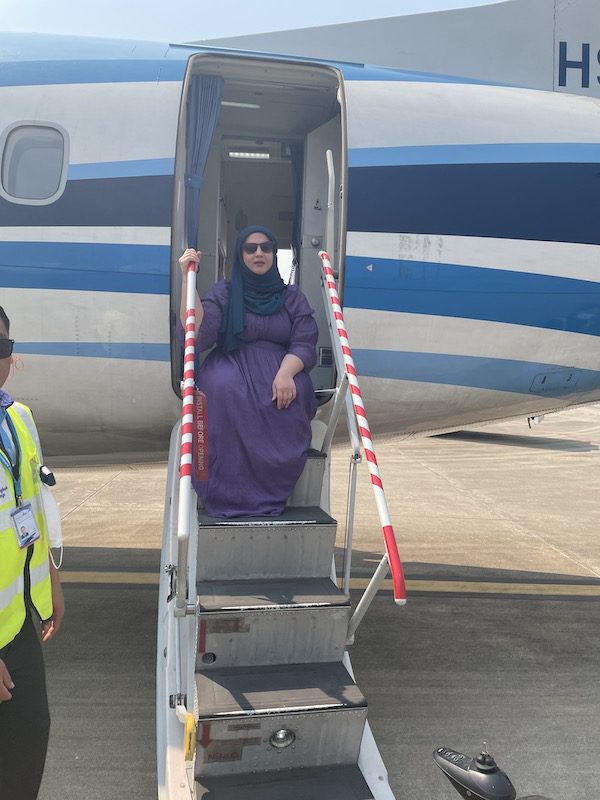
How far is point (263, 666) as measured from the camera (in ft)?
10.3

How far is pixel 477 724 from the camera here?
4.24m

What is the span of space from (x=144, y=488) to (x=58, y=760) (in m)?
8.40

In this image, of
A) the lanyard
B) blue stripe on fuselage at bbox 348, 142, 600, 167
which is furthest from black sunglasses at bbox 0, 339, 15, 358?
blue stripe on fuselage at bbox 348, 142, 600, 167

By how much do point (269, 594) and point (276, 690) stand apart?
16.6 inches

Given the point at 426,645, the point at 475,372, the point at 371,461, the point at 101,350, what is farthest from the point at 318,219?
the point at 426,645

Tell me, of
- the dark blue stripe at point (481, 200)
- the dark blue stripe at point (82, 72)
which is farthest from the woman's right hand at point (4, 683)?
the dark blue stripe at point (82, 72)

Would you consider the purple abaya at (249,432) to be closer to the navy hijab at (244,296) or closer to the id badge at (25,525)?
the navy hijab at (244,296)

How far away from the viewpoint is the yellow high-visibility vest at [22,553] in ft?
8.02

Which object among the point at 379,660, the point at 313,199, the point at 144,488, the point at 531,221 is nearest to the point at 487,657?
the point at 379,660

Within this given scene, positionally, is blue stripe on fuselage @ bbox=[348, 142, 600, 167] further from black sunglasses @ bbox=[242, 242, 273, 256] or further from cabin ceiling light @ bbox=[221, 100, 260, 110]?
cabin ceiling light @ bbox=[221, 100, 260, 110]

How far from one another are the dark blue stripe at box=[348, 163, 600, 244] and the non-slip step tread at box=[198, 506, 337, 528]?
5.89 feet

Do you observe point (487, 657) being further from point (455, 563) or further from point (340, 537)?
point (340, 537)

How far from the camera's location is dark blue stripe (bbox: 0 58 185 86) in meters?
4.31

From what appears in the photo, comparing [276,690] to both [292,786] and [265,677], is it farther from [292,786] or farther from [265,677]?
[292,786]
